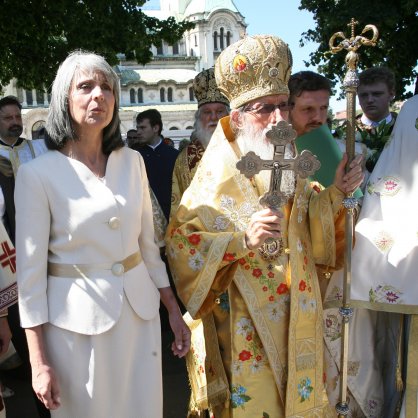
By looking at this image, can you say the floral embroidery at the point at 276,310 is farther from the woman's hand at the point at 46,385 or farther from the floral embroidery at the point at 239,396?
the woman's hand at the point at 46,385

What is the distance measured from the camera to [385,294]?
108 inches

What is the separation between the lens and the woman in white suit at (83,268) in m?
2.08

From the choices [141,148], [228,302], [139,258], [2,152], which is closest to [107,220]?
[139,258]

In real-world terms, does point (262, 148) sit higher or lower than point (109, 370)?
higher

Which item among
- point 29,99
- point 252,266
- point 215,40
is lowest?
point 252,266

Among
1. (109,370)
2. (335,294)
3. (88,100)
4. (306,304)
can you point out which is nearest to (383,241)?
(335,294)

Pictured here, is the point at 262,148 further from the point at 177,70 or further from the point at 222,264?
the point at 177,70

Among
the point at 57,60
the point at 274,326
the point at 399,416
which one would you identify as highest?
the point at 57,60

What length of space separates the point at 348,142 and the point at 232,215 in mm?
580

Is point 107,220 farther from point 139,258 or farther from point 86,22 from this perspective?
point 86,22

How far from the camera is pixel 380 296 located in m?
2.76

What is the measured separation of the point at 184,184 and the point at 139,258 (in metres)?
1.49

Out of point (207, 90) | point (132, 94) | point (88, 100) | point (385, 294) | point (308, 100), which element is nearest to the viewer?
point (88, 100)

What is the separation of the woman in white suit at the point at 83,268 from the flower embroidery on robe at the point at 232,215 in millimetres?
430
